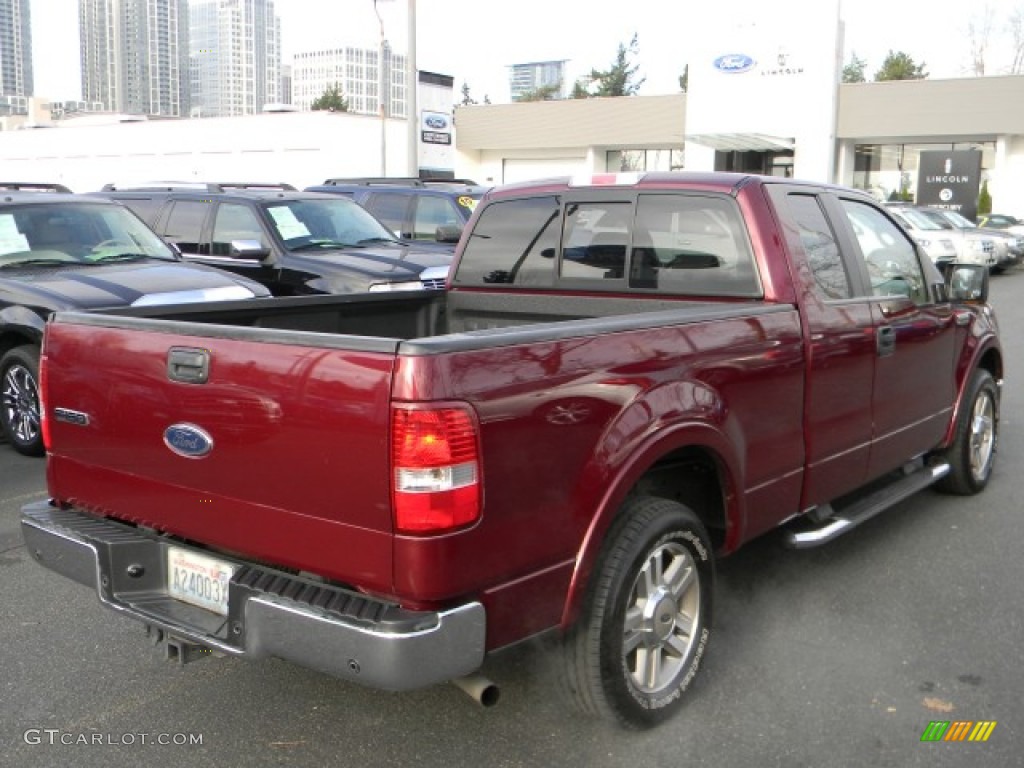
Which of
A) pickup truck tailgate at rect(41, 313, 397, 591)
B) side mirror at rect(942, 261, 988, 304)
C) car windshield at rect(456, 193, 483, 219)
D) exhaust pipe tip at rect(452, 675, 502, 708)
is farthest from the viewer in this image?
car windshield at rect(456, 193, 483, 219)

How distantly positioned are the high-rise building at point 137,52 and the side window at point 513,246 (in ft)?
296

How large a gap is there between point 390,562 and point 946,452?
4314mm

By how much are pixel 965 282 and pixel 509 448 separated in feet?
12.9

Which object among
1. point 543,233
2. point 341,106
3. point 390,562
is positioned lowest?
point 390,562

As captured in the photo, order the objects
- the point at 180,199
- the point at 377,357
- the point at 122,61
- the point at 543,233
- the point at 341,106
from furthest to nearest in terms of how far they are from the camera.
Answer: the point at 122,61, the point at 341,106, the point at 180,199, the point at 543,233, the point at 377,357

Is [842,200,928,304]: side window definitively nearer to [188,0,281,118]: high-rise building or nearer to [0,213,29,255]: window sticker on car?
[0,213,29,255]: window sticker on car

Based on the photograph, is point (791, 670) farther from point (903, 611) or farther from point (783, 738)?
point (903, 611)

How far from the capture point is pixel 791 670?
3.89m

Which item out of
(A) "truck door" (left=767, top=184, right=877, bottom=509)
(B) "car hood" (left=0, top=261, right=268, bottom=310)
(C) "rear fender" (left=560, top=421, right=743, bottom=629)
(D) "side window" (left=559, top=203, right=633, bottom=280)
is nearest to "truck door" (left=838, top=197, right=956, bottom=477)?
(A) "truck door" (left=767, top=184, right=877, bottom=509)

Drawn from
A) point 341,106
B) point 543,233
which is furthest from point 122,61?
point 543,233

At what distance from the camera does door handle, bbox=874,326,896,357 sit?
4676 millimetres

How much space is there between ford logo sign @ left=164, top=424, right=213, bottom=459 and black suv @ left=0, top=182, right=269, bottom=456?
3.86 m

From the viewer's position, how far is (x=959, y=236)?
894 inches

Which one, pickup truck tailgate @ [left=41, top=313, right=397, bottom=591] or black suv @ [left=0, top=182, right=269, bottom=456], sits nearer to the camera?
pickup truck tailgate @ [left=41, top=313, right=397, bottom=591]
